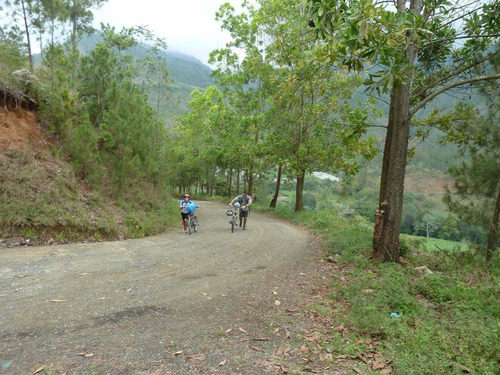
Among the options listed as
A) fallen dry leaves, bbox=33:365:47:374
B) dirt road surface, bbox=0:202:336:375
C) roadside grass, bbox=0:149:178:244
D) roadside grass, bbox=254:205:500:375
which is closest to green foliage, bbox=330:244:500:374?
roadside grass, bbox=254:205:500:375

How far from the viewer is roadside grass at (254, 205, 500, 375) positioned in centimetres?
374

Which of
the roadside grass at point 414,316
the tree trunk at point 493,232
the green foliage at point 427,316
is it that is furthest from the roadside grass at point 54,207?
the tree trunk at point 493,232

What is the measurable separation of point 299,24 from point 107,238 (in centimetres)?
1407

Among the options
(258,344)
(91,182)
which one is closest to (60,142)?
(91,182)

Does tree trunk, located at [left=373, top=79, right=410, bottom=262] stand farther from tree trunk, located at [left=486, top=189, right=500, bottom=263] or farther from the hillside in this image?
the hillside

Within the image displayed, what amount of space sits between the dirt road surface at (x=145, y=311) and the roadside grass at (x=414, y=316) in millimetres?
Answer: 851

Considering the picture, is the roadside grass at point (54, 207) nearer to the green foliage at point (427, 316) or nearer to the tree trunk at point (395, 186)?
the green foliage at point (427, 316)

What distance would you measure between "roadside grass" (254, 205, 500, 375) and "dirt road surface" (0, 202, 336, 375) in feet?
2.79

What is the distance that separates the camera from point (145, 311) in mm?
4750

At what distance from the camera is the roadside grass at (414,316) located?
12.3ft

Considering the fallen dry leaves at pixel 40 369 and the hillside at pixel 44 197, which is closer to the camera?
the fallen dry leaves at pixel 40 369

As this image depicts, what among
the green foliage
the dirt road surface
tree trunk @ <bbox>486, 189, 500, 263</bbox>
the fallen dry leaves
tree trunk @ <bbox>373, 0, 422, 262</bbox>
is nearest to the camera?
the fallen dry leaves

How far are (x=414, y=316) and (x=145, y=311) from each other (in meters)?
4.36

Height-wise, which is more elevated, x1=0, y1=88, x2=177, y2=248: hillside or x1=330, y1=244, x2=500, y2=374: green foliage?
x1=0, y1=88, x2=177, y2=248: hillside
